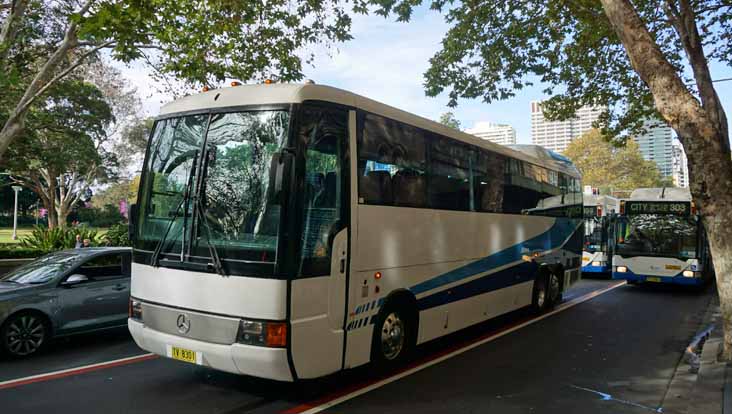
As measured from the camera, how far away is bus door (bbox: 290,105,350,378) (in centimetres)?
501

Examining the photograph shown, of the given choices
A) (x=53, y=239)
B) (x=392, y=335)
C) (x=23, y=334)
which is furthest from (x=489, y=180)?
(x=53, y=239)

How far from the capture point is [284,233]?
4.88 metres

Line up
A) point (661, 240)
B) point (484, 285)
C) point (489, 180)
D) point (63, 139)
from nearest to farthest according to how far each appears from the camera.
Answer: point (484, 285) < point (489, 180) < point (661, 240) < point (63, 139)

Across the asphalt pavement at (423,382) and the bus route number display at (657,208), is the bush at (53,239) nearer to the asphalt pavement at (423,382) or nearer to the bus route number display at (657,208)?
the asphalt pavement at (423,382)

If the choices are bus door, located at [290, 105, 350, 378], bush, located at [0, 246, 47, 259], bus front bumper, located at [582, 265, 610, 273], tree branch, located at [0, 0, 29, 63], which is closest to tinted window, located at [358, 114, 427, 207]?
bus door, located at [290, 105, 350, 378]

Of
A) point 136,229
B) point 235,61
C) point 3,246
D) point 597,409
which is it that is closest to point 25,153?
point 3,246

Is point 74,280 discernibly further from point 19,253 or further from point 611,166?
point 611,166

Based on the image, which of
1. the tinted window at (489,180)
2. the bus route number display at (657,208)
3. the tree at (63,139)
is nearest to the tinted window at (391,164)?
the tinted window at (489,180)

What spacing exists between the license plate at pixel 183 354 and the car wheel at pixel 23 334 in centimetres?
329

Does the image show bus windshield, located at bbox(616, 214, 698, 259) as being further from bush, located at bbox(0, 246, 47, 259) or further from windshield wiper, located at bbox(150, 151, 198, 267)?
bush, located at bbox(0, 246, 47, 259)

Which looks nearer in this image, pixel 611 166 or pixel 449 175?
pixel 449 175

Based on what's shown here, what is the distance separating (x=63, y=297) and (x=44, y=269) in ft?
2.48

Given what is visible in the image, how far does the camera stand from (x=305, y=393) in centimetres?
574

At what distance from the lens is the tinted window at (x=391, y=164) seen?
19.7 feet
